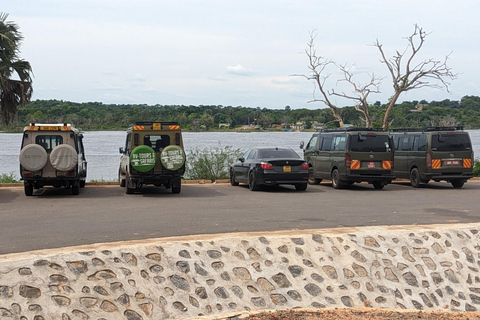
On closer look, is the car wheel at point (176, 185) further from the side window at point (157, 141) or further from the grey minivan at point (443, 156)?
the grey minivan at point (443, 156)

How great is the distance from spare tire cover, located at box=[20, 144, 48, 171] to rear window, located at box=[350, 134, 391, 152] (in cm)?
1002

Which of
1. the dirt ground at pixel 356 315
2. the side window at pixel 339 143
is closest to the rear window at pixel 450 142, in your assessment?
the side window at pixel 339 143

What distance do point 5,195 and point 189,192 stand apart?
557 centimetres

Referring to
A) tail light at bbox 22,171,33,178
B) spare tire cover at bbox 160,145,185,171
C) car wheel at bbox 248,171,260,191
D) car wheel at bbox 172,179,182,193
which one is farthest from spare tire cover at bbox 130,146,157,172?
car wheel at bbox 248,171,260,191

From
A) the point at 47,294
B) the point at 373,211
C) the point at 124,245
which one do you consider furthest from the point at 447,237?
the point at 47,294

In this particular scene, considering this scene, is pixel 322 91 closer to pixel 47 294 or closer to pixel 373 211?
pixel 373 211

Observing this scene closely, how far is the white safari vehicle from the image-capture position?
1875 centimetres

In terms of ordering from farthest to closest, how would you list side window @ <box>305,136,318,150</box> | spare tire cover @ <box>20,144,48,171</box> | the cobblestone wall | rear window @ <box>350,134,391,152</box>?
side window @ <box>305,136,318,150</box> < rear window @ <box>350,134,391,152</box> < spare tire cover @ <box>20,144,48,171</box> < the cobblestone wall

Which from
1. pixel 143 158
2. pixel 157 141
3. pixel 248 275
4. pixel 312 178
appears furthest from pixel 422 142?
pixel 248 275

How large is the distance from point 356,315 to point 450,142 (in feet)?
47.3

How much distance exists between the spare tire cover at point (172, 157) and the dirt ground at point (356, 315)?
1023 centimetres

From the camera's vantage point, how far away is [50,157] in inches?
742

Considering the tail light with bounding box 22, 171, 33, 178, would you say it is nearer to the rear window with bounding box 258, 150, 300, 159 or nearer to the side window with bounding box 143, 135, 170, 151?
the side window with bounding box 143, 135, 170, 151

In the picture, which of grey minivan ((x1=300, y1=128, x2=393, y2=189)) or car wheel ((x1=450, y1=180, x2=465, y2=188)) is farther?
car wheel ((x1=450, y1=180, x2=465, y2=188))
